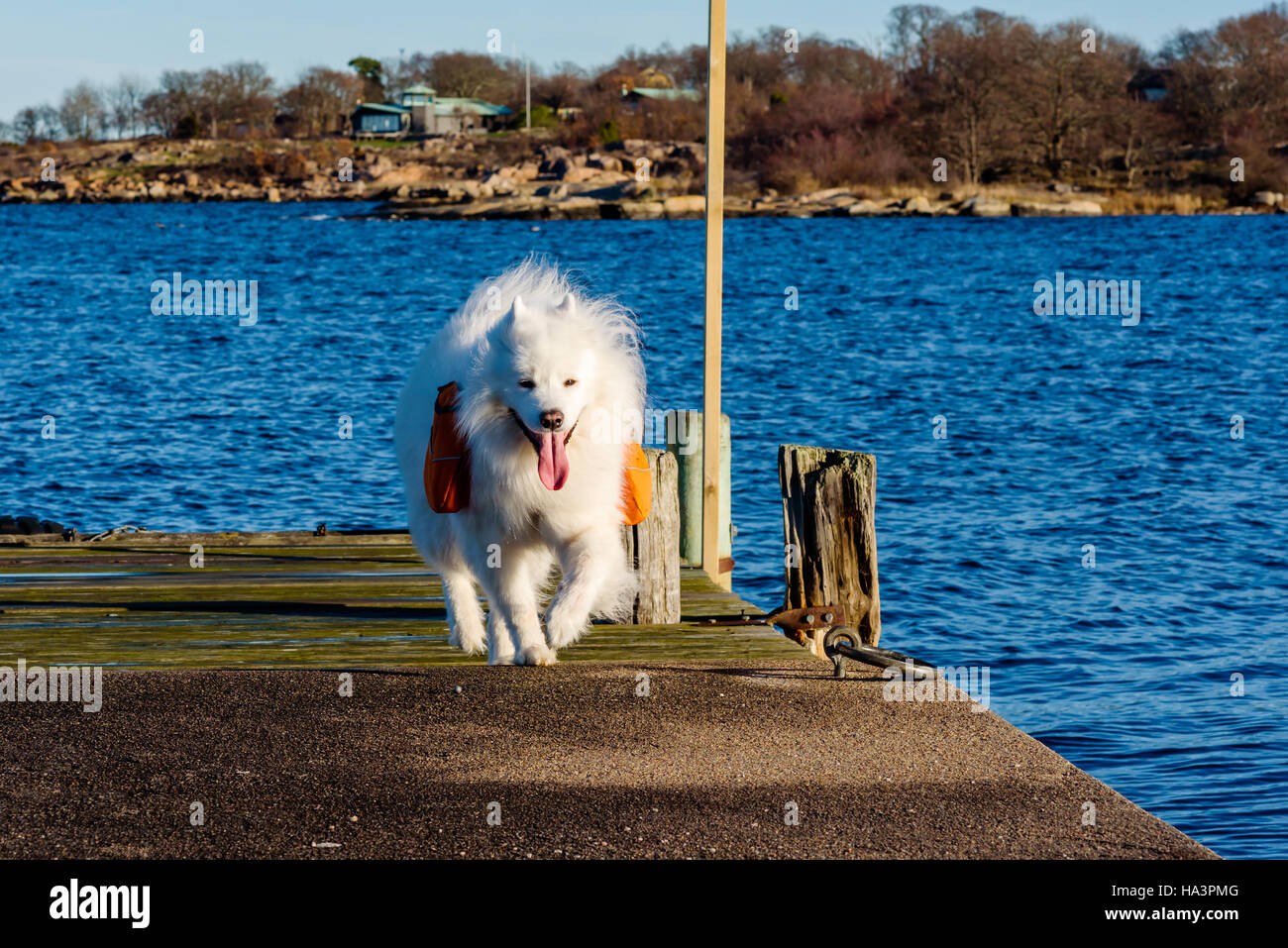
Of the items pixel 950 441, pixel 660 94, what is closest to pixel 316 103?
pixel 660 94

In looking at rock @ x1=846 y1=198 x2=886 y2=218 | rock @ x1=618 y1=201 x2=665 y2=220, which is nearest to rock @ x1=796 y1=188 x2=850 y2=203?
rock @ x1=846 y1=198 x2=886 y2=218

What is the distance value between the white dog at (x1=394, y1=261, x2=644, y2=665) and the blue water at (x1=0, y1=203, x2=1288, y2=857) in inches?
165

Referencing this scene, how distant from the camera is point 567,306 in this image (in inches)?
254

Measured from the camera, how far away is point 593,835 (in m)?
5.05

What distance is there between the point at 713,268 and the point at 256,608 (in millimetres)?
3713

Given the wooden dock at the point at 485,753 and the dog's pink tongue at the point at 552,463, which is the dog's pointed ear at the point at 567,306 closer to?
the dog's pink tongue at the point at 552,463

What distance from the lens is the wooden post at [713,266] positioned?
9.23 metres

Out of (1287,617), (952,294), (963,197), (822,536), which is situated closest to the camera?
(822,536)

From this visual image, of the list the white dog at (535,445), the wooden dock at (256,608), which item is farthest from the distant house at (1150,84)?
the white dog at (535,445)

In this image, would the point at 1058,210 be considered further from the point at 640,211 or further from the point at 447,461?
the point at 447,461

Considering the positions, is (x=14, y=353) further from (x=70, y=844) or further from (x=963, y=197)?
(x=963, y=197)

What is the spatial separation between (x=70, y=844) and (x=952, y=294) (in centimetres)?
4331

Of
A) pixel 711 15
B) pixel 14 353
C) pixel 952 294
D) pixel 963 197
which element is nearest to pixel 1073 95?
pixel 963 197

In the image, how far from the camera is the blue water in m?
11.1
